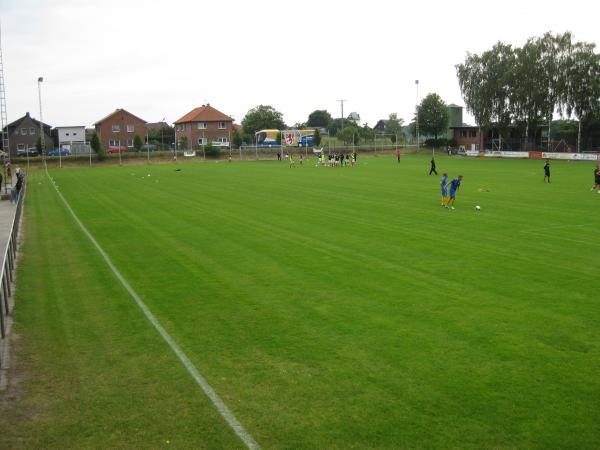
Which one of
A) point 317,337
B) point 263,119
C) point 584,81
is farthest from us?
point 263,119

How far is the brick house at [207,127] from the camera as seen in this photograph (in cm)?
10931

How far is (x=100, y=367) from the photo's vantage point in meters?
8.70

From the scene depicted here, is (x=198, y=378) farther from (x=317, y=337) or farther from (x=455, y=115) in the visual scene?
(x=455, y=115)

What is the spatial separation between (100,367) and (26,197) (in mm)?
31183

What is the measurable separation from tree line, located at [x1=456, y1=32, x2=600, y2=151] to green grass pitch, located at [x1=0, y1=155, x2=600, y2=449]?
60.3 m

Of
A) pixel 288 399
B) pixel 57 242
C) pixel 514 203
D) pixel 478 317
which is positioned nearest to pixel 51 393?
pixel 288 399

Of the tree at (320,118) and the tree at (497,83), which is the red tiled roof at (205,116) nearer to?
the tree at (497,83)

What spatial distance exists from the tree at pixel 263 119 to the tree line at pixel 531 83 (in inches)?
2050

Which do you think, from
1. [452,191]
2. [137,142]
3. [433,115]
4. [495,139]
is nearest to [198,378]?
[452,191]

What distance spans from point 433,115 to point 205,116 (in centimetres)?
4317

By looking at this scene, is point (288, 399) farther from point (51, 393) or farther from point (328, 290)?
point (328, 290)

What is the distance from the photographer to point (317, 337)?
32.0 ft

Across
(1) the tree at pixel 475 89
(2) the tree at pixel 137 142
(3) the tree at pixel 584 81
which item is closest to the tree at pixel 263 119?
(2) the tree at pixel 137 142

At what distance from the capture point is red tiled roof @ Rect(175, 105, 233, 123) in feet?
359
